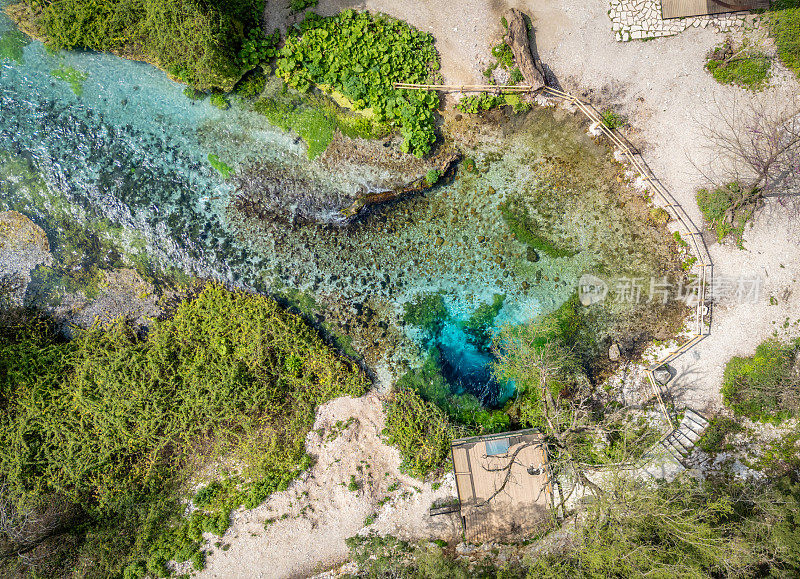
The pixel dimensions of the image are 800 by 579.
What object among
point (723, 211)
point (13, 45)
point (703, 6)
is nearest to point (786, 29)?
point (703, 6)

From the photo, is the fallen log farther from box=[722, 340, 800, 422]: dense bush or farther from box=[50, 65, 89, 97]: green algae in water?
box=[50, 65, 89, 97]: green algae in water

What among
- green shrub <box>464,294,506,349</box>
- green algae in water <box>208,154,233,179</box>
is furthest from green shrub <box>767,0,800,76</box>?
green algae in water <box>208,154,233,179</box>

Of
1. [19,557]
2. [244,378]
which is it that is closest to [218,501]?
[244,378]

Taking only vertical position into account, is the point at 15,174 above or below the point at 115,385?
above

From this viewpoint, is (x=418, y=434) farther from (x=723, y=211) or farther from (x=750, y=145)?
(x=750, y=145)

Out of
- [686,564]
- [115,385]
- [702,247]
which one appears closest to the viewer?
[686,564]

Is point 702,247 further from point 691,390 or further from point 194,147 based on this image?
point 194,147

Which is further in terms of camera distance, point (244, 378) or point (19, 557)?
point (244, 378)

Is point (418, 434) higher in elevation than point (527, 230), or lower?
lower
